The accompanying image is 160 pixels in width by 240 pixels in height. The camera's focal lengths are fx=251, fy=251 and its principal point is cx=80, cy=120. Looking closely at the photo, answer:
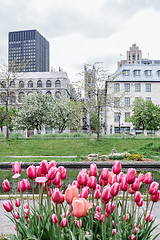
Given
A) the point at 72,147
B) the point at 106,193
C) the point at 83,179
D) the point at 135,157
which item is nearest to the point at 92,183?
the point at 83,179

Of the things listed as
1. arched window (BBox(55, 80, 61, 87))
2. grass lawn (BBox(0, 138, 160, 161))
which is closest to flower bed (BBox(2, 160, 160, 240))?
grass lawn (BBox(0, 138, 160, 161))

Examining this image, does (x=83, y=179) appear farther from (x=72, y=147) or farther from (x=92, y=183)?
(x=72, y=147)

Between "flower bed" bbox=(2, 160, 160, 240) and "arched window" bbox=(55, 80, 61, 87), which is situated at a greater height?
"arched window" bbox=(55, 80, 61, 87)

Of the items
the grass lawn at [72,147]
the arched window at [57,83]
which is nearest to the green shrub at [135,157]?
the grass lawn at [72,147]

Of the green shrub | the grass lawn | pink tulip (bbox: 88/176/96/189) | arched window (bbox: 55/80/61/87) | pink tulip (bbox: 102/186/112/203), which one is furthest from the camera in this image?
arched window (bbox: 55/80/61/87)

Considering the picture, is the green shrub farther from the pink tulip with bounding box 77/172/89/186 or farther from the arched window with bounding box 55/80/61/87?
the arched window with bounding box 55/80/61/87

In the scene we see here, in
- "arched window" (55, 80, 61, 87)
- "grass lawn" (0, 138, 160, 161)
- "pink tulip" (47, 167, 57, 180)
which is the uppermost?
"arched window" (55, 80, 61, 87)

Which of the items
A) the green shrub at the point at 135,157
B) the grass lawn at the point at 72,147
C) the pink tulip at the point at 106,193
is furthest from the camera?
the grass lawn at the point at 72,147

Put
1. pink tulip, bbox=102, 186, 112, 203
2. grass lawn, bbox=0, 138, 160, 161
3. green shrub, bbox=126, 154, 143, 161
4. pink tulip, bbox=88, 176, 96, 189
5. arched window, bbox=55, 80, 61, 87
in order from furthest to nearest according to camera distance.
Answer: arched window, bbox=55, 80, 61, 87, grass lawn, bbox=0, 138, 160, 161, green shrub, bbox=126, 154, 143, 161, pink tulip, bbox=88, 176, 96, 189, pink tulip, bbox=102, 186, 112, 203

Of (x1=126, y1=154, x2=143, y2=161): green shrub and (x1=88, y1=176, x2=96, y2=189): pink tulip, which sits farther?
(x1=126, y1=154, x2=143, y2=161): green shrub

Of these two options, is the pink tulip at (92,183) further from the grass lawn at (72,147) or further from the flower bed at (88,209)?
the grass lawn at (72,147)

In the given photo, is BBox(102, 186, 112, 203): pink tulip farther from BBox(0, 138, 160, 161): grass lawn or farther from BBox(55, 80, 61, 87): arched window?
BBox(55, 80, 61, 87): arched window

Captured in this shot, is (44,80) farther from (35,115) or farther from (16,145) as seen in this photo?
(16,145)

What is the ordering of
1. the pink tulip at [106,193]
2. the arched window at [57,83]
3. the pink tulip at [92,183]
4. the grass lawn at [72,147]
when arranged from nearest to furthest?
1. the pink tulip at [106,193]
2. the pink tulip at [92,183]
3. the grass lawn at [72,147]
4. the arched window at [57,83]
